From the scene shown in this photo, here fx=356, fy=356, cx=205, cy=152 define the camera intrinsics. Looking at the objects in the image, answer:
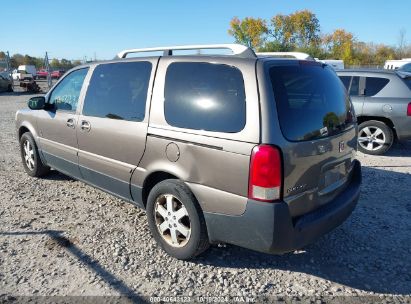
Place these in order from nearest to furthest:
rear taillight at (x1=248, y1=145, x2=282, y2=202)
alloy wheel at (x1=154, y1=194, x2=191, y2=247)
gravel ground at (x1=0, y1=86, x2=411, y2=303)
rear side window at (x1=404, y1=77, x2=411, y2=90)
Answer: rear taillight at (x1=248, y1=145, x2=282, y2=202)
gravel ground at (x1=0, y1=86, x2=411, y2=303)
alloy wheel at (x1=154, y1=194, x2=191, y2=247)
rear side window at (x1=404, y1=77, x2=411, y2=90)

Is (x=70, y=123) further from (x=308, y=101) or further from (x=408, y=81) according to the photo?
(x=408, y=81)

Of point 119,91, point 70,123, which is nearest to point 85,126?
point 70,123

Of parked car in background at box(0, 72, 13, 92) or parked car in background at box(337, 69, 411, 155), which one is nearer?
parked car in background at box(337, 69, 411, 155)

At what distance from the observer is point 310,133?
278cm

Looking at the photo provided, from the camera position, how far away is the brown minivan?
258 centimetres

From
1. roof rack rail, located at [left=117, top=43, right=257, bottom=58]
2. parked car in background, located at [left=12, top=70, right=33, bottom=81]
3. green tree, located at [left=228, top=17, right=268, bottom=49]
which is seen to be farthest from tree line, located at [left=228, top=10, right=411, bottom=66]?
roof rack rail, located at [left=117, top=43, right=257, bottom=58]

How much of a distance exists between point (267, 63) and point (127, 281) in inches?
81.9

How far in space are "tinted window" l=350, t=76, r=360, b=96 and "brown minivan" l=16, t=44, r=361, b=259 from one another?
428 cm

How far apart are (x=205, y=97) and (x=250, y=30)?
249 feet

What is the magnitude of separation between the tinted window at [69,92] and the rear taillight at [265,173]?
8.77ft

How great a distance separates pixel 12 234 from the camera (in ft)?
12.2

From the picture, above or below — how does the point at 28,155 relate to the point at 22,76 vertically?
below

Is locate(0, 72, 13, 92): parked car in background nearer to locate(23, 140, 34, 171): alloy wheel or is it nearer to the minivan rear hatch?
locate(23, 140, 34, 171): alloy wheel

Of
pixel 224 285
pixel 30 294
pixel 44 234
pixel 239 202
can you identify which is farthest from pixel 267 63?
pixel 44 234
